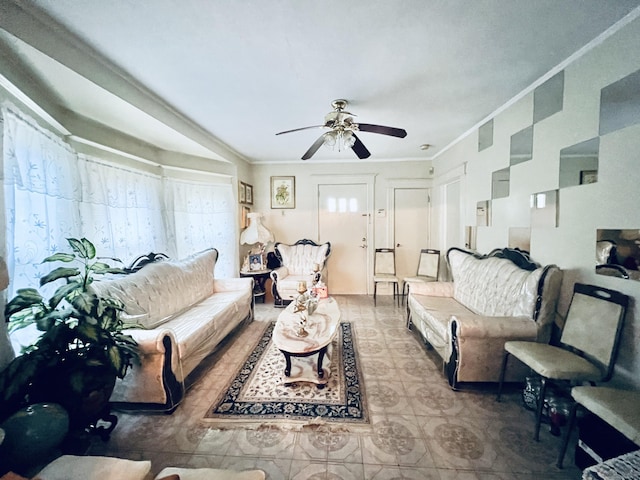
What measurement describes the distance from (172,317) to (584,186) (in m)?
3.50

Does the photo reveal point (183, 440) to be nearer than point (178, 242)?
Yes

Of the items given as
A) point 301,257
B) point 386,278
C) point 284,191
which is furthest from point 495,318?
point 284,191

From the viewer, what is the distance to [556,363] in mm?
1544

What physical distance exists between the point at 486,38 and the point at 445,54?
23 centimetres

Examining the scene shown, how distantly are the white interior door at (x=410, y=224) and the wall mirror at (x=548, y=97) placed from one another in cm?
256

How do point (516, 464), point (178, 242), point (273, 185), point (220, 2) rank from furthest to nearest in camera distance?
1. point (273, 185)
2. point (178, 242)
3. point (516, 464)
4. point (220, 2)

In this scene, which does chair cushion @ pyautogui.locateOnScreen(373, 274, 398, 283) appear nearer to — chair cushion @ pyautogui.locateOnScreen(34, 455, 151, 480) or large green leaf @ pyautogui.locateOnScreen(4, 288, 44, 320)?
chair cushion @ pyautogui.locateOnScreen(34, 455, 151, 480)

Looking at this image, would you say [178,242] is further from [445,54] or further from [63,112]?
[445,54]

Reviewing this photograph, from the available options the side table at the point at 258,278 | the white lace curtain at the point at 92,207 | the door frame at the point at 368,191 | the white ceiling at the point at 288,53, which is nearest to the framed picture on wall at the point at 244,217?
the white lace curtain at the point at 92,207

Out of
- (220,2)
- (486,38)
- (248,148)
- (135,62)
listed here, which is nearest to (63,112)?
(135,62)

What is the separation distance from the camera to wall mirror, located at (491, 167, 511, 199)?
2.57 m

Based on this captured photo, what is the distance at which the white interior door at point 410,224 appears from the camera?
4715 mm

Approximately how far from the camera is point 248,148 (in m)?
3.99

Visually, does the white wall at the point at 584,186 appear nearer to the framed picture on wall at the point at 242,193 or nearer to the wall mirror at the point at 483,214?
the wall mirror at the point at 483,214
